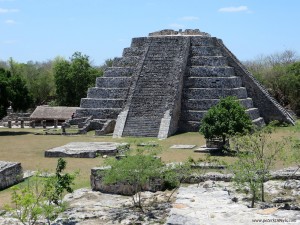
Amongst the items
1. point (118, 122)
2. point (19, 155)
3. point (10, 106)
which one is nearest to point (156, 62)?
point (118, 122)

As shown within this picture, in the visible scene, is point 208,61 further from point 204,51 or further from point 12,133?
point 12,133

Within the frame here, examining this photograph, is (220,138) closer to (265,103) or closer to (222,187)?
(222,187)

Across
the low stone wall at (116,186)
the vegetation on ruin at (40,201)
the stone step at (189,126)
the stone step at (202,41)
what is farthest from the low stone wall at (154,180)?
the stone step at (202,41)

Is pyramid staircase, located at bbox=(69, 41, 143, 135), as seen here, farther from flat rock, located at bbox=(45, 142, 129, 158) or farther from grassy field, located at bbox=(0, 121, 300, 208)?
flat rock, located at bbox=(45, 142, 129, 158)

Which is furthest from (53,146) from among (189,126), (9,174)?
(9,174)

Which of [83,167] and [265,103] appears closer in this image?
[83,167]

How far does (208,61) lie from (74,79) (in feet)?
64.1

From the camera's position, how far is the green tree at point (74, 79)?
53.2 meters

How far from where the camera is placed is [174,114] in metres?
34.9

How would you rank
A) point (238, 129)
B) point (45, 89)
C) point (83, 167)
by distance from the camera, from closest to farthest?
1. point (83, 167)
2. point (238, 129)
3. point (45, 89)

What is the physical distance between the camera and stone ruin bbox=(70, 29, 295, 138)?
35219 mm

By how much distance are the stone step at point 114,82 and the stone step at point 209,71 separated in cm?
482

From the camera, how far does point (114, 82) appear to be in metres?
39.0

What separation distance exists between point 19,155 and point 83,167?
557 centimetres
